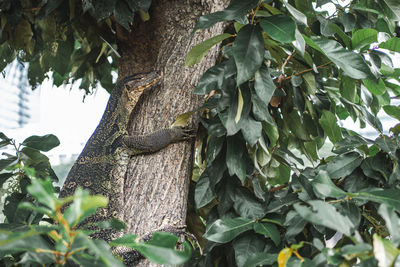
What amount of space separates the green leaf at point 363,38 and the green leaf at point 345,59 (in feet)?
0.85

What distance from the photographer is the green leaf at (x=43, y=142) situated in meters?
1.60

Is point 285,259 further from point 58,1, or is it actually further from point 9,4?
point 9,4

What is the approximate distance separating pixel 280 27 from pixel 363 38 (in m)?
0.52

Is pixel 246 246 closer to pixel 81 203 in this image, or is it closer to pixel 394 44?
pixel 81 203

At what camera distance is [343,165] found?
136cm

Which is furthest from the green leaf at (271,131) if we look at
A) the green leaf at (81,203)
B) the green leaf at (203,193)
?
the green leaf at (81,203)

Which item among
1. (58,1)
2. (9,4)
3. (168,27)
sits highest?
(9,4)

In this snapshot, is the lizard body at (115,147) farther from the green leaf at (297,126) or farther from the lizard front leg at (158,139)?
the green leaf at (297,126)

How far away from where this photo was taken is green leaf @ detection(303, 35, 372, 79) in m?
1.23

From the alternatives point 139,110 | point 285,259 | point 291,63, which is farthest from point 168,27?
point 285,259

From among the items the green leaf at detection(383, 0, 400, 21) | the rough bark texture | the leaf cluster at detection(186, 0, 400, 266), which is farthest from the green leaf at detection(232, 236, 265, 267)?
the green leaf at detection(383, 0, 400, 21)

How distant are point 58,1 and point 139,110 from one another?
59cm

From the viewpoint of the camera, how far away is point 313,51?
5.57 ft

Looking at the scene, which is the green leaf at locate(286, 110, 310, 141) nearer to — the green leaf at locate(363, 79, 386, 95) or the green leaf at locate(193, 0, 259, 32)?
the green leaf at locate(363, 79, 386, 95)
